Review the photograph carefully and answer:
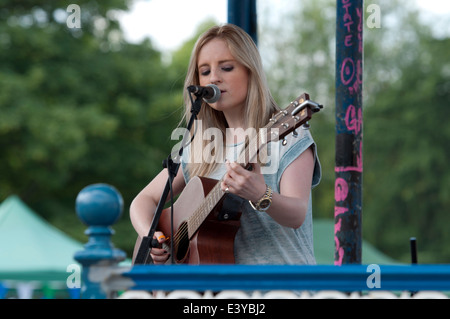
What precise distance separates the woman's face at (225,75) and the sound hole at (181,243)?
546mm

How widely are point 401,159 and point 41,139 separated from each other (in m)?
11.6

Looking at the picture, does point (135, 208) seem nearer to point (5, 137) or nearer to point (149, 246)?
point (149, 246)

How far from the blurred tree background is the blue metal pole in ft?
22.5

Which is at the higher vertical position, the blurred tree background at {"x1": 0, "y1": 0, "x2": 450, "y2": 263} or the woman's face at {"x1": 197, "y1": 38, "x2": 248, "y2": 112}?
the blurred tree background at {"x1": 0, "y1": 0, "x2": 450, "y2": 263}

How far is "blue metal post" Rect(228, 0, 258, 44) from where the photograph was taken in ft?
12.9

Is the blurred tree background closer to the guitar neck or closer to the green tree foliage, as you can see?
the green tree foliage

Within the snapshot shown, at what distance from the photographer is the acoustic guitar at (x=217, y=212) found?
259 cm

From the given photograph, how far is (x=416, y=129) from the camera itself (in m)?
21.7

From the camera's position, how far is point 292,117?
2584 mm

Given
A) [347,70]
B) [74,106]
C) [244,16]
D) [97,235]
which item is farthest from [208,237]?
[74,106]

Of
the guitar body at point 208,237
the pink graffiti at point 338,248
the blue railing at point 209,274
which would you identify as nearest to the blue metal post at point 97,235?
the blue railing at point 209,274

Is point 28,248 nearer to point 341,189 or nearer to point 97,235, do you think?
point 341,189

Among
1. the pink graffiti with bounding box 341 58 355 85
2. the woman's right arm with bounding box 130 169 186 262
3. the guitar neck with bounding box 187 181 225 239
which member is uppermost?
the pink graffiti with bounding box 341 58 355 85

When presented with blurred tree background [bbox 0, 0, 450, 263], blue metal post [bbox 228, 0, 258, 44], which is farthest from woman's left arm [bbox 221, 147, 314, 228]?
blurred tree background [bbox 0, 0, 450, 263]
